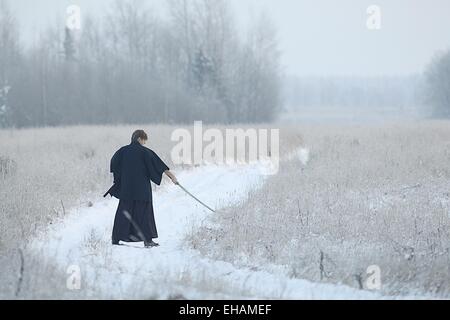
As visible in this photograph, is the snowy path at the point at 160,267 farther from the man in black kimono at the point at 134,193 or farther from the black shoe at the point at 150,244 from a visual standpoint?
the man in black kimono at the point at 134,193

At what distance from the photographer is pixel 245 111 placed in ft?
171

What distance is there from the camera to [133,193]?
8523mm

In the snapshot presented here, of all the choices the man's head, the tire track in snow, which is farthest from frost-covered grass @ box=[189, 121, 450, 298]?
the man's head

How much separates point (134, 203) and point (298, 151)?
518 inches

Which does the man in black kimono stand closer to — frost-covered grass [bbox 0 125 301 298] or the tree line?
frost-covered grass [bbox 0 125 301 298]

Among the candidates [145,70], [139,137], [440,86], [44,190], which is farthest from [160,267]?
[440,86]

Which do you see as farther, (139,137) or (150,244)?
(139,137)

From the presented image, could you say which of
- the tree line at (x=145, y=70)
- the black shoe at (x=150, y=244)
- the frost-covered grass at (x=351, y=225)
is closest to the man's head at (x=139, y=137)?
the black shoe at (x=150, y=244)

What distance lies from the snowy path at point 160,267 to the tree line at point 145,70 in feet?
104

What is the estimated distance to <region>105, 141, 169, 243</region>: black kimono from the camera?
8.50 m

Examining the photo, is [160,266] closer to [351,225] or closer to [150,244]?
[150,244]

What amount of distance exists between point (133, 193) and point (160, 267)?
167cm
